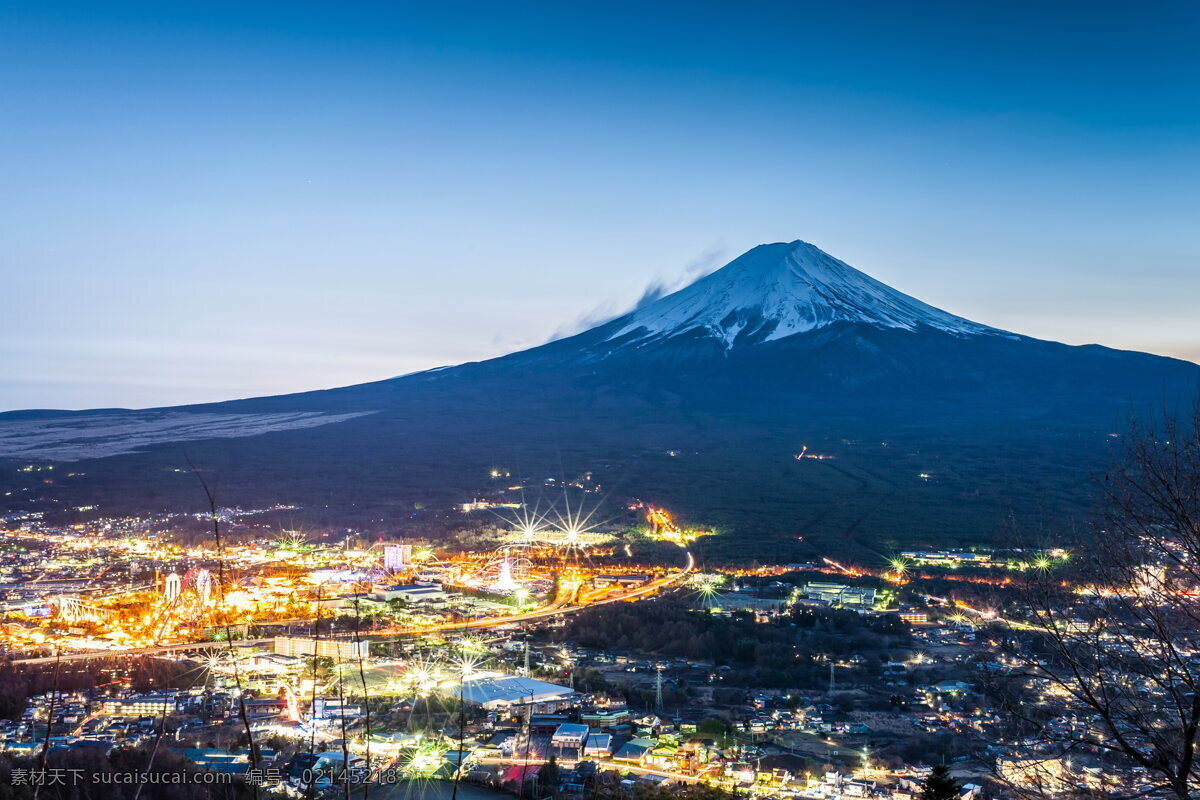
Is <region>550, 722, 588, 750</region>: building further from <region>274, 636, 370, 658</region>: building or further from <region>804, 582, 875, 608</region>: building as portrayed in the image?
<region>804, 582, 875, 608</region>: building

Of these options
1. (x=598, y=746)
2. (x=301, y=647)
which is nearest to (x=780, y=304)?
(x=301, y=647)

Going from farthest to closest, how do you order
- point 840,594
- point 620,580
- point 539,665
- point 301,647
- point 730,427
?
1. point 730,427
2. point 620,580
3. point 840,594
4. point 301,647
5. point 539,665

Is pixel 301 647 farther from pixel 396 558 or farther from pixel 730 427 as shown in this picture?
pixel 730 427

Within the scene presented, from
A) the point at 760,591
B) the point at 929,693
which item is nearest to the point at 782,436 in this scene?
the point at 760,591

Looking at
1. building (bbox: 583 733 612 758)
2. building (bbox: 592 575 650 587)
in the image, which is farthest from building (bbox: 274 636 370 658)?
building (bbox: 592 575 650 587)

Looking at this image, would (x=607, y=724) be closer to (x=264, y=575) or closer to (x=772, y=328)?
(x=264, y=575)

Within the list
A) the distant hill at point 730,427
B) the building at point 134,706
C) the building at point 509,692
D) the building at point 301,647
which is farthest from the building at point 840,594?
the building at point 134,706
